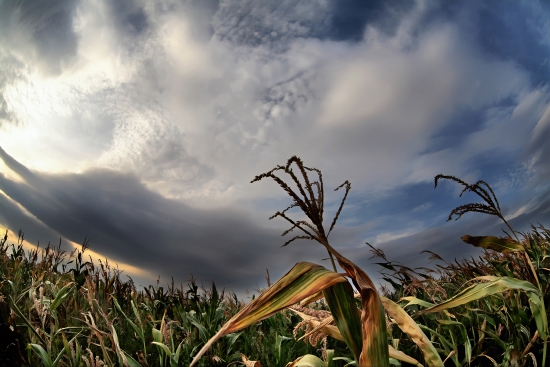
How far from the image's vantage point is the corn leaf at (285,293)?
1.44m

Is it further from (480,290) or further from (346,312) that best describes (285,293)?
(480,290)

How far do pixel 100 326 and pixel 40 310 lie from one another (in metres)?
0.90

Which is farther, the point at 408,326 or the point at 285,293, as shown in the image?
the point at 408,326

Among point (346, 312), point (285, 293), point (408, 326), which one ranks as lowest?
point (408, 326)

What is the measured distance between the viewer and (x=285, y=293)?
1.49 metres

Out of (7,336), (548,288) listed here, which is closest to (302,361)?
(548,288)

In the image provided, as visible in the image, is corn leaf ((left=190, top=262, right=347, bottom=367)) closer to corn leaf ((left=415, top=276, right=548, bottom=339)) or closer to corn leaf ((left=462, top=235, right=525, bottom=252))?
corn leaf ((left=415, top=276, right=548, bottom=339))

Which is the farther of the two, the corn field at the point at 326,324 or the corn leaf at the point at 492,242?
the corn leaf at the point at 492,242

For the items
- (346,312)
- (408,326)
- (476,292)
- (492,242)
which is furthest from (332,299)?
(492,242)

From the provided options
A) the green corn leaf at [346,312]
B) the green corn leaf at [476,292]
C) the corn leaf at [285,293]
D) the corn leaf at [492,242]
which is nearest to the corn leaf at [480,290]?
the green corn leaf at [476,292]

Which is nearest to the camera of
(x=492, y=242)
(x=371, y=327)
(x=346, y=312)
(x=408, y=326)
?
(x=371, y=327)

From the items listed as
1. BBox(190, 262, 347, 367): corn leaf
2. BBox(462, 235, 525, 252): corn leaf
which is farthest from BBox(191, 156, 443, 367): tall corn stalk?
BBox(462, 235, 525, 252): corn leaf

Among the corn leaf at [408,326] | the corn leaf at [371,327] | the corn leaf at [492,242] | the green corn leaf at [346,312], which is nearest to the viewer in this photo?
the corn leaf at [371,327]

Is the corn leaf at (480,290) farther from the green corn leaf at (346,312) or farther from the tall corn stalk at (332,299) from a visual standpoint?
the green corn leaf at (346,312)
